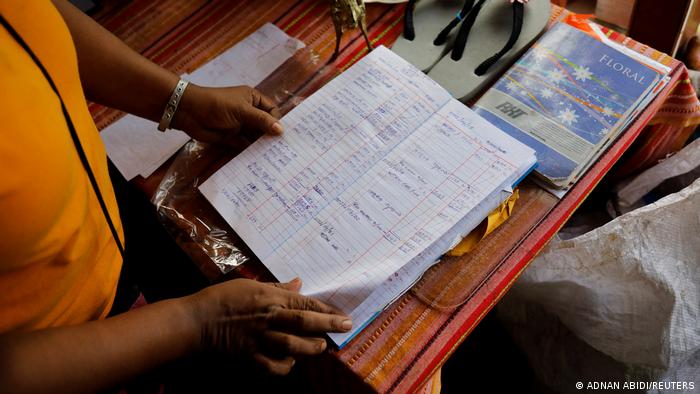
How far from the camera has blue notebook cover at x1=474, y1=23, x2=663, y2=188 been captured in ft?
2.41

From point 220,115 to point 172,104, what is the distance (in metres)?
0.08

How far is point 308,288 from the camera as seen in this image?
25.7 inches

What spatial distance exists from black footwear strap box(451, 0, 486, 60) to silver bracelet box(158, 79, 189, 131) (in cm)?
44

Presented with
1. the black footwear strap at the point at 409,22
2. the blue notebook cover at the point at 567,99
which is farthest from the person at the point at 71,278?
the black footwear strap at the point at 409,22

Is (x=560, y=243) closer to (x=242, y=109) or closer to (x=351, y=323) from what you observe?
(x=351, y=323)

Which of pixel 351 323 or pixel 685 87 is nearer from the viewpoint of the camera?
pixel 351 323

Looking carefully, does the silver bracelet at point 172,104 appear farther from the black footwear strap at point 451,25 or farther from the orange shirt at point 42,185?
the black footwear strap at point 451,25

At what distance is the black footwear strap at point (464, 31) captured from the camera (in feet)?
2.80

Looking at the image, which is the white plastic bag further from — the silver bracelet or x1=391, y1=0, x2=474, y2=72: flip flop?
the silver bracelet

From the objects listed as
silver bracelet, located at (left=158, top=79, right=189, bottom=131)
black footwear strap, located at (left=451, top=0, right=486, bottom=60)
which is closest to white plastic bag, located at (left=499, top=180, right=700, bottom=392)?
black footwear strap, located at (left=451, top=0, right=486, bottom=60)

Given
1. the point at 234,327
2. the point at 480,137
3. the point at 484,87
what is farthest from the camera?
the point at 484,87

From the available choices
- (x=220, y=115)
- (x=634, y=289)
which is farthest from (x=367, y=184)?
(x=634, y=289)

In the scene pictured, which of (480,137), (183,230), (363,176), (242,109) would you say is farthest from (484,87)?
(183,230)

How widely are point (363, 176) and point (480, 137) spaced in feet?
0.58
